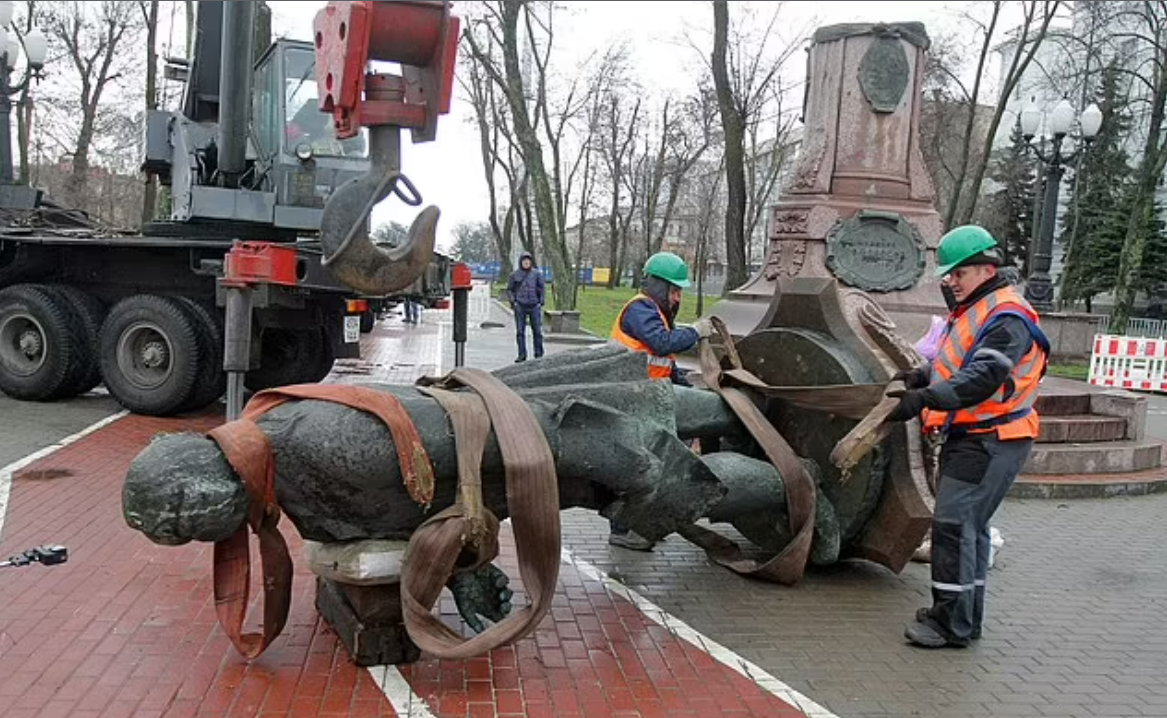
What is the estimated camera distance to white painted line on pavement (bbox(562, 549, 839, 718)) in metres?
3.88

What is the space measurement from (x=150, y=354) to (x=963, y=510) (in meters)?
7.56

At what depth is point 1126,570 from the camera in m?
6.04

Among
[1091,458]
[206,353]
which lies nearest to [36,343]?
[206,353]

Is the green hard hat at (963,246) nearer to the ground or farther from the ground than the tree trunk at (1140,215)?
nearer to the ground

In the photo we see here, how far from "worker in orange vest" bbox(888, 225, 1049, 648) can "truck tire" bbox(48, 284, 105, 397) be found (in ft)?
26.8

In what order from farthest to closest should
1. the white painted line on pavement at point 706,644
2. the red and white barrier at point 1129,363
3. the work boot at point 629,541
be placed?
the red and white barrier at point 1129,363
the work boot at point 629,541
the white painted line on pavement at point 706,644

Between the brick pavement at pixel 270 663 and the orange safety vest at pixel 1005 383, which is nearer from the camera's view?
the brick pavement at pixel 270 663

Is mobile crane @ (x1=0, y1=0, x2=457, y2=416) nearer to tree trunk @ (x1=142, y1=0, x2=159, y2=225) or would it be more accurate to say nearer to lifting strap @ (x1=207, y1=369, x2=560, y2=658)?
lifting strap @ (x1=207, y1=369, x2=560, y2=658)

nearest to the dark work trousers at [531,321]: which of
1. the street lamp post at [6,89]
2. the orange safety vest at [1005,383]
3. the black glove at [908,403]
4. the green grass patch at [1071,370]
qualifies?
the street lamp post at [6,89]

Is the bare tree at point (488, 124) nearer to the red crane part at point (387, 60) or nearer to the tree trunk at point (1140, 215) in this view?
the tree trunk at point (1140, 215)

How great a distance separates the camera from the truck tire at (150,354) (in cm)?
917

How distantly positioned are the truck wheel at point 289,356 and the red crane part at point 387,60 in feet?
24.1

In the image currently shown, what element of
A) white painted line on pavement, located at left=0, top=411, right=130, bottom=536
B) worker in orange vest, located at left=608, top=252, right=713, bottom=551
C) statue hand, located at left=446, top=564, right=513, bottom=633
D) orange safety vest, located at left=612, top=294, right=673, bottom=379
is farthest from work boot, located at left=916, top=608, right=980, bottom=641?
white painted line on pavement, located at left=0, top=411, right=130, bottom=536

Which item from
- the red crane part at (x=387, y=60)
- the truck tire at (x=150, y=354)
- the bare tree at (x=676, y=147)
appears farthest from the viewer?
the bare tree at (x=676, y=147)
